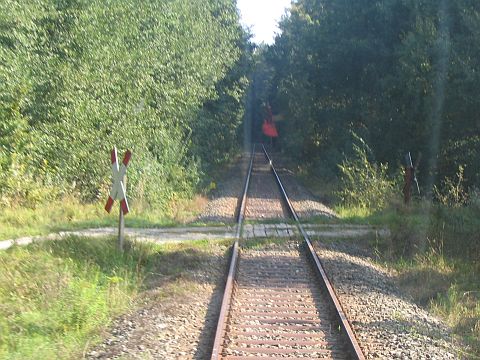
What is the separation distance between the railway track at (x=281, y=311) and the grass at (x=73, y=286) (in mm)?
898

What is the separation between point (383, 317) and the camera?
8.01m

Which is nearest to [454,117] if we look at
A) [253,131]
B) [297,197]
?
[297,197]

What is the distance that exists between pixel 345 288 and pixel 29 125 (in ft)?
31.8

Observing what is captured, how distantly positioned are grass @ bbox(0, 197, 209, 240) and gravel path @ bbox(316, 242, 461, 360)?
5.62m

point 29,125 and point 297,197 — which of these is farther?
point 297,197

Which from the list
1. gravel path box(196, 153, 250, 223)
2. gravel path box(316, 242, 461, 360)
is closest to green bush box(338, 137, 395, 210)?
gravel path box(196, 153, 250, 223)

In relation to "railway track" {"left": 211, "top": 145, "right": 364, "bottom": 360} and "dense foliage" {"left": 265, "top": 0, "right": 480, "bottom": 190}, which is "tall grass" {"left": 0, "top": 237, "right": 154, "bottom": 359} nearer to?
"railway track" {"left": 211, "top": 145, "right": 364, "bottom": 360}

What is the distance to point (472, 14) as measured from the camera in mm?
19469

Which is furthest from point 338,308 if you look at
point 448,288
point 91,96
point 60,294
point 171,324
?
point 91,96

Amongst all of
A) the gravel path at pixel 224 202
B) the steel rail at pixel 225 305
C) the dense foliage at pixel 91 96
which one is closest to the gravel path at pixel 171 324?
the steel rail at pixel 225 305

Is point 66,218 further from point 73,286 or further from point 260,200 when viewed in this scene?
point 260,200

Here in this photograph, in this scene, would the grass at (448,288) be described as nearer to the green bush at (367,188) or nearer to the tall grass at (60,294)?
the tall grass at (60,294)

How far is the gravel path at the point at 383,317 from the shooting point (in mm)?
6801

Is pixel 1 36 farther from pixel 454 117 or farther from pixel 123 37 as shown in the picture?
pixel 454 117
